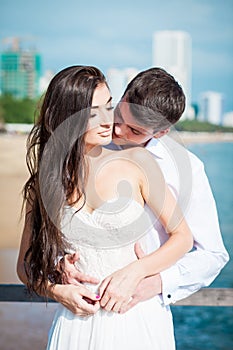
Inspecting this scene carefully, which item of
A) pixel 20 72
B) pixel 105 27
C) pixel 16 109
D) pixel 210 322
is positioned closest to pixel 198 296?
pixel 210 322

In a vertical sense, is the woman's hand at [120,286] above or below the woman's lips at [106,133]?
below

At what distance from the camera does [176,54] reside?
15039mm

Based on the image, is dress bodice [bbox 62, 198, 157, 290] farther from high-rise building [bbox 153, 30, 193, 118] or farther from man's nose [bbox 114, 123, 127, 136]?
high-rise building [bbox 153, 30, 193, 118]

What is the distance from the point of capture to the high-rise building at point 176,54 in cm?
1475

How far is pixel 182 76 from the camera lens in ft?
52.1

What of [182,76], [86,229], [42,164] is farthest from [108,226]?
[182,76]

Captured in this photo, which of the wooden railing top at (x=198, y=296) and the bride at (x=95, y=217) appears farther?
the wooden railing top at (x=198, y=296)

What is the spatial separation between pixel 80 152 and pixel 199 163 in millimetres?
204

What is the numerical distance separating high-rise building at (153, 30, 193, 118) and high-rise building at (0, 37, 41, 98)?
9.20ft

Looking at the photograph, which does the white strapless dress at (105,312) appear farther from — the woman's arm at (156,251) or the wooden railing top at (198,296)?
the wooden railing top at (198,296)

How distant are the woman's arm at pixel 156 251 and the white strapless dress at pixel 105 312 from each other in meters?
0.03

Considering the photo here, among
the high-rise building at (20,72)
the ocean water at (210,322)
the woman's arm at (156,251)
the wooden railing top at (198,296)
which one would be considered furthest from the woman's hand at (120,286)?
the high-rise building at (20,72)

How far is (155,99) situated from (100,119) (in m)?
0.13

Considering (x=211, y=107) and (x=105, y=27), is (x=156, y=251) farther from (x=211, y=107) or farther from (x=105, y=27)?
(x=211, y=107)
